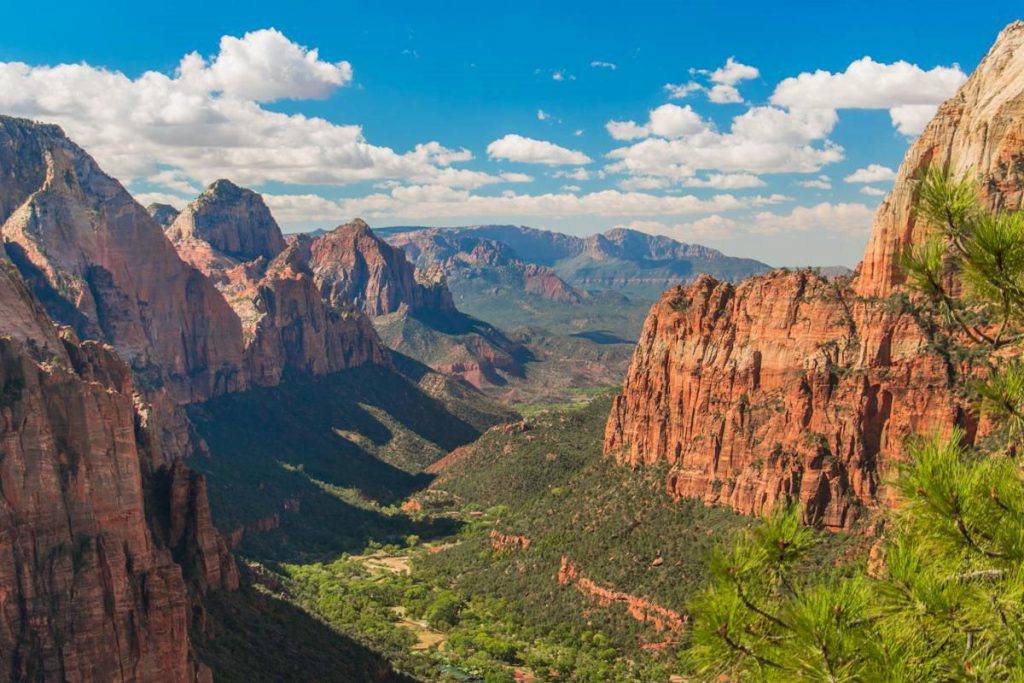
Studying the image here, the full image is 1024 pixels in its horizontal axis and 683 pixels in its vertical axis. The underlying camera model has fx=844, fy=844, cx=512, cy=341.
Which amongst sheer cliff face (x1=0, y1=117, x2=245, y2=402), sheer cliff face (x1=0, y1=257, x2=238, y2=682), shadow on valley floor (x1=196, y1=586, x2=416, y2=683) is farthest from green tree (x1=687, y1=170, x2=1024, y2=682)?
sheer cliff face (x1=0, y1=117, x2=245, y2=402)

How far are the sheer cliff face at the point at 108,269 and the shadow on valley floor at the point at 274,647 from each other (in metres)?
84.1

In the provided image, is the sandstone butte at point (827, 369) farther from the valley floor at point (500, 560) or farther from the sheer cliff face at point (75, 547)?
the sheer cliff face at point (75, 547)

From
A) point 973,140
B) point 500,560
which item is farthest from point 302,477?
point 973,140

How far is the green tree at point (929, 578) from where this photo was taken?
1210 cm

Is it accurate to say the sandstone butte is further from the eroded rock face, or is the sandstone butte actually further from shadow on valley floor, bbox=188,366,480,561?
shadow on valley floor, bbox=188,366,480,561

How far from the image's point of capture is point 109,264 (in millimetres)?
161500

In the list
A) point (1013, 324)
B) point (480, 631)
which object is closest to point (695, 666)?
point (1013, 324)

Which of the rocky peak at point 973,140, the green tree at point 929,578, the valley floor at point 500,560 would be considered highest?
the rocky peak at point 973,140

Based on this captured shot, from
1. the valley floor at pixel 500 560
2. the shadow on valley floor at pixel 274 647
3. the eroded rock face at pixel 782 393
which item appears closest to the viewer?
the shadow on valley floor at pixel 274 647

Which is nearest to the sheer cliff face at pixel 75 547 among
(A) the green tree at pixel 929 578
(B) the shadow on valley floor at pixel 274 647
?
(B) the shadow on valley floor at pixel 274 647

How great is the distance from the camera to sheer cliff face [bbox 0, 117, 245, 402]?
147875 mm

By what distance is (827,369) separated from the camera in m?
86.4

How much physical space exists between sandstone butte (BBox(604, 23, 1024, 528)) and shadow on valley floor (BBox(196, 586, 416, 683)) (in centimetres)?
3972

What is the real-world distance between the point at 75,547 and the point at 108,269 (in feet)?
393
